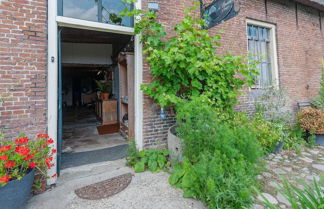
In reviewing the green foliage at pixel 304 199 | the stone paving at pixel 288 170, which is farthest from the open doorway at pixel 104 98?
the green foliage at pixel 304 199

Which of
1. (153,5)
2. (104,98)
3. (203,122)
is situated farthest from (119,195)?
(104,98)

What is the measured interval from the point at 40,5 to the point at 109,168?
2652 millimetres

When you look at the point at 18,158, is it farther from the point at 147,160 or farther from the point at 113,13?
the point at 113,13

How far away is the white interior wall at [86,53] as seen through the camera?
5.50 m

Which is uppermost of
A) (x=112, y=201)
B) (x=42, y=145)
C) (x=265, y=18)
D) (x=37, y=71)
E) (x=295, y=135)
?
(x=265, y=18)

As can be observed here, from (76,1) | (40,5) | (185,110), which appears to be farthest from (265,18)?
(40,5)

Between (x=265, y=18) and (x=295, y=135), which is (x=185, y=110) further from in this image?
(x=265, y=18)

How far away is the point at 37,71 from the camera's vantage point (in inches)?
86.7

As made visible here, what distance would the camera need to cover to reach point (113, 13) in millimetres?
2865

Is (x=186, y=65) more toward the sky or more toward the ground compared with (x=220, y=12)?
more toward the ground

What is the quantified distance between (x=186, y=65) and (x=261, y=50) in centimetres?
342

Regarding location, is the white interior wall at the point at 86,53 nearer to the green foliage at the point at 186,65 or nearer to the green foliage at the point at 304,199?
the green foliage at the point at 186,65

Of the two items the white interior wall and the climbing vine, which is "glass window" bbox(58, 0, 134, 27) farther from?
the white interior wall

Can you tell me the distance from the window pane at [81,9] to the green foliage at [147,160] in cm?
231
